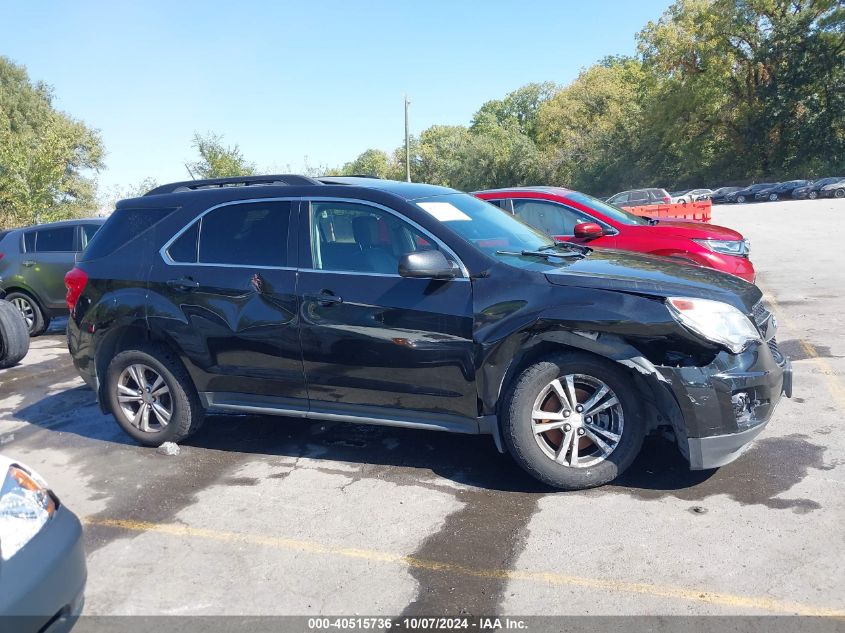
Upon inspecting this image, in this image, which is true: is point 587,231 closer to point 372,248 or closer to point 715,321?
point 372,248

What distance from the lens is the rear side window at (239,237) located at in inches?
196

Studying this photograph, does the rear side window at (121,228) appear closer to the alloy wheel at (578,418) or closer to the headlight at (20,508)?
the headlight at (20,508)

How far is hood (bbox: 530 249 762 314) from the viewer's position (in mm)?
4109

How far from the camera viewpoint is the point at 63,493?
477cm

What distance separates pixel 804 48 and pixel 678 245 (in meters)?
51.3

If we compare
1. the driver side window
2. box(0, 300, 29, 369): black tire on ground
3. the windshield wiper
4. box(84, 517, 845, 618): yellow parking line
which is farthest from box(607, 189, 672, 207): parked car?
box(84, 517, 845, 618): yellow parking line

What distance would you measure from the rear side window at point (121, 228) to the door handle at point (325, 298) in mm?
1469

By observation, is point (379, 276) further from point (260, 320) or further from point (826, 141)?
point (826, 141)

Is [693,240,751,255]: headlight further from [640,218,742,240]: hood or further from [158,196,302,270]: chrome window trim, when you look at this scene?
[158,196,302,270]: chrome window trim

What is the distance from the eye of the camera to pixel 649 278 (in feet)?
13.9

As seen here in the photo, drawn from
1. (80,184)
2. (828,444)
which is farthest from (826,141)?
(828,444)

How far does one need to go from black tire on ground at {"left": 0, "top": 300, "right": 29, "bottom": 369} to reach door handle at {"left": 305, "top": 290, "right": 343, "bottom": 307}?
18.7 feet

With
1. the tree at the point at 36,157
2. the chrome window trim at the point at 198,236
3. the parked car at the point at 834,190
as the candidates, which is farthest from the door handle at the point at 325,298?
the parked car at the point at 834,190

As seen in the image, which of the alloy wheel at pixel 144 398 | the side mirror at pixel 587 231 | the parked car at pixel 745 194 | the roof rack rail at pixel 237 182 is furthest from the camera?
the parked car at pixel 745 194
